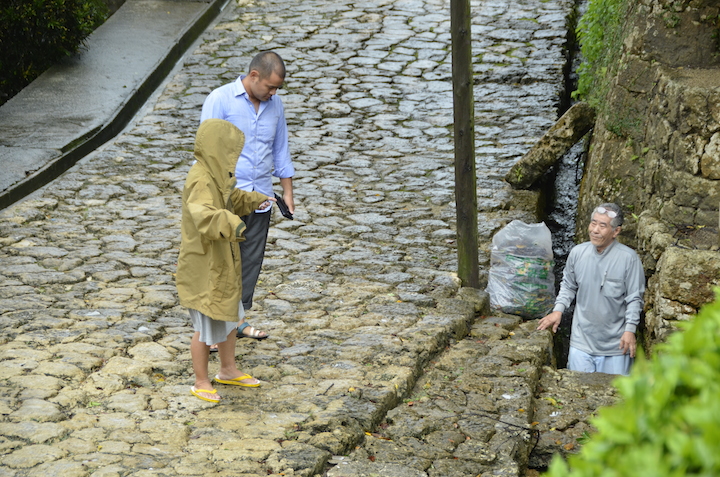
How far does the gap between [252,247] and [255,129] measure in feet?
2.43

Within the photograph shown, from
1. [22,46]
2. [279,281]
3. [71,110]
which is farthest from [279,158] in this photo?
[22,46]

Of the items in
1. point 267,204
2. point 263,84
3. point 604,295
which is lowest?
point 604,295

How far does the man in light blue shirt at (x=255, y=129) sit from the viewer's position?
4680 millimetres

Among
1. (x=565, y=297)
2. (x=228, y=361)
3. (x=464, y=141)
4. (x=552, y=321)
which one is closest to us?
(x=228, y=361)

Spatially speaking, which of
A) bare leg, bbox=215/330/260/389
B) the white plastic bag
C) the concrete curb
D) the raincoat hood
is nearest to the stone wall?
the white plastic bag

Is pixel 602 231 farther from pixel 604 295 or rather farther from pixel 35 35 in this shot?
pixel 35 35

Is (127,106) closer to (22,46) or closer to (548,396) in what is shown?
(22,46)

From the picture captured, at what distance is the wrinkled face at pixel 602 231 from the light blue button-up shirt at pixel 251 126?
7.51ft

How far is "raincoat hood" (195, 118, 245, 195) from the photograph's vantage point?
168 inches

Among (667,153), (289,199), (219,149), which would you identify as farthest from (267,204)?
(667,153)

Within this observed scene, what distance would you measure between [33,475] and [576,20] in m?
11.1

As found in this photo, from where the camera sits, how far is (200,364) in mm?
4395

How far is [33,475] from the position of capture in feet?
11.4

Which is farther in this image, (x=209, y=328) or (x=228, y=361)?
(x=228, y=361)
